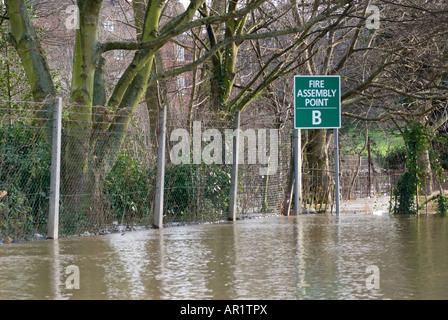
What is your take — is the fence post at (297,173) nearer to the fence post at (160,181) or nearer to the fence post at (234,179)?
the fence post at (234,179)

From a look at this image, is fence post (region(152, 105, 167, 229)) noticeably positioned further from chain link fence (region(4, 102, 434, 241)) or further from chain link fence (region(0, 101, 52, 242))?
chain link fence (region(0, 101, 52, 242))

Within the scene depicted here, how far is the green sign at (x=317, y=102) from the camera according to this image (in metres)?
18.4

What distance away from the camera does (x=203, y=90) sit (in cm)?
2303

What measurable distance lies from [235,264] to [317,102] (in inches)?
395

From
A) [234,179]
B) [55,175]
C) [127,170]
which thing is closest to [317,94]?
[234,179]

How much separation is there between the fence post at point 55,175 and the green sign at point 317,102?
7644 millimetres

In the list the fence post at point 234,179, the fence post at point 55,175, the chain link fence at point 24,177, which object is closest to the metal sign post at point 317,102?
the fence post at point 234,179

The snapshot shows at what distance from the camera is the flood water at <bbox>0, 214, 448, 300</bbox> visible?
23.1ft

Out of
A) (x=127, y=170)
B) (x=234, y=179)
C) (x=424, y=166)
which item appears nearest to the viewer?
(x=127, y=170)

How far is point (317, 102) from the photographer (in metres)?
18.5

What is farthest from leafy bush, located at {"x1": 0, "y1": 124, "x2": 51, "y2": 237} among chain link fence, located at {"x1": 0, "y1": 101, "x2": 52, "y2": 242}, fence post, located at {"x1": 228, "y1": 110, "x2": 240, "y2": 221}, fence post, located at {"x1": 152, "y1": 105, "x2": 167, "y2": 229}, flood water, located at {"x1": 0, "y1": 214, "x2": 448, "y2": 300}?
fence post, located at {"x1": 228, "y1": 110, "x2": 240, "y2": 221}

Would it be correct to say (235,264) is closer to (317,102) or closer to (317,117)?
(317,117)

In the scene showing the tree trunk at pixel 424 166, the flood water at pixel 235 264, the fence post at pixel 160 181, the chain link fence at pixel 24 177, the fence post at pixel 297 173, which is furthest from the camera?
the fence post at pixel 297 173

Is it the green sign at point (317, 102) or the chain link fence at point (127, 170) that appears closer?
the chain link fence at point (127, 170)
